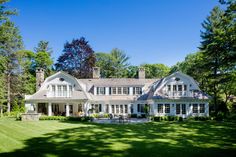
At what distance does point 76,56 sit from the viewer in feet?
173

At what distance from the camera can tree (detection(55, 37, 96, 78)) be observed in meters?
52.2

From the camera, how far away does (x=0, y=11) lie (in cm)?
2192

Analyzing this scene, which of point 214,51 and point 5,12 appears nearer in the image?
point 5,12

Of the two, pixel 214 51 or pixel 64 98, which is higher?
pixel 214 51

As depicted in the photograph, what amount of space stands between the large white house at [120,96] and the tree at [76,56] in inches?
564

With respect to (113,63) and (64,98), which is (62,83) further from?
(113,63)

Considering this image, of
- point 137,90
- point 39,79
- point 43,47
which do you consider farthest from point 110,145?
point 43,47

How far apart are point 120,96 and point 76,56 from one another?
20.2 metres

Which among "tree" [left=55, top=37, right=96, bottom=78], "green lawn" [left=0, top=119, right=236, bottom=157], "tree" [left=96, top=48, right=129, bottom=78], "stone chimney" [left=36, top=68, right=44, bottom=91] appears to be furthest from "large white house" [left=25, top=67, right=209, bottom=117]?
"tree" [left=96, top=48, right=129, bottom=78]

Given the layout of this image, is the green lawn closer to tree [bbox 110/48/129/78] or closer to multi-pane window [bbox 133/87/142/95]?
multi-pane window [bbox 133/87/142/95]

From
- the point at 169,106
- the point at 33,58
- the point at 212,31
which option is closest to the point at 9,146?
the point at 169,106

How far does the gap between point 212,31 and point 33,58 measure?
41.0 metres

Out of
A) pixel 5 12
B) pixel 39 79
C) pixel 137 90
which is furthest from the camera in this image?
pixel 39 79

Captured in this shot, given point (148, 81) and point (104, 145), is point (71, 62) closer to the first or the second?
point (148, 81)
